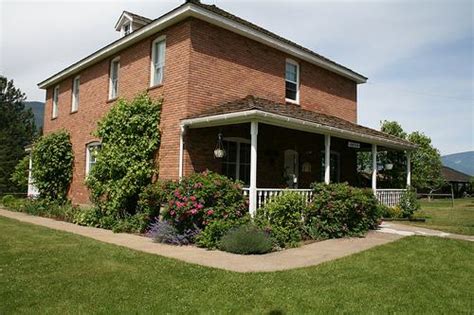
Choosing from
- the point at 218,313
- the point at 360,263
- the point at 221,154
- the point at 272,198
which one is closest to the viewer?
the point at 218,313

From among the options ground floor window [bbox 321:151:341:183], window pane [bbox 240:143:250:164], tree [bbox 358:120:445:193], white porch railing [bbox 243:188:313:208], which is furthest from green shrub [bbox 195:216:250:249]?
tree [bbox 358:120:445:193]

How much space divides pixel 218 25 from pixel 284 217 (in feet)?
21.2

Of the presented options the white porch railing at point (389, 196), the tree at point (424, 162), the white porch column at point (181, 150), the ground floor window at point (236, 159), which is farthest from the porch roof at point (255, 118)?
the tree at point (424, 162)

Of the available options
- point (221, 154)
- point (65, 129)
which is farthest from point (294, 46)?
point (65, 129)

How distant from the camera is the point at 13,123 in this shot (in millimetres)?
49219

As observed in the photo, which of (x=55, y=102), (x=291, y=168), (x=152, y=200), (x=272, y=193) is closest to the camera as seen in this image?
(x=272, y=193)

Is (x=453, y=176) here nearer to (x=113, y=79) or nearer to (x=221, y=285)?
(x=113, y=79)

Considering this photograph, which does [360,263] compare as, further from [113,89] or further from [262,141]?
[113,89]

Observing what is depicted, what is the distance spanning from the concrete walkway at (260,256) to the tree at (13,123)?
33808 mm

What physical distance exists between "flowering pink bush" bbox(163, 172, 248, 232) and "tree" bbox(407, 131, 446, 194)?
32.3m

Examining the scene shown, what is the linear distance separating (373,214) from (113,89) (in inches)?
431

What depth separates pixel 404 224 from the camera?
14156 mm

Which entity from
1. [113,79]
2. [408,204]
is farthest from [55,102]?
[408,204]

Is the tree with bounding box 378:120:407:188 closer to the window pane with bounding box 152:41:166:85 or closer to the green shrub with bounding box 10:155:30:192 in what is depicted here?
the window pane with bounding box 152:41:166:85
